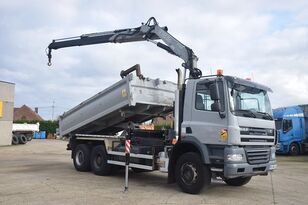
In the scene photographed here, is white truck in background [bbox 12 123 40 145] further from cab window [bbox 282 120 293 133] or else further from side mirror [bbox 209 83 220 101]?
side mirror [bbox 209 83 220 101]

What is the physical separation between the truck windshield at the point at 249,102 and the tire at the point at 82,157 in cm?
636

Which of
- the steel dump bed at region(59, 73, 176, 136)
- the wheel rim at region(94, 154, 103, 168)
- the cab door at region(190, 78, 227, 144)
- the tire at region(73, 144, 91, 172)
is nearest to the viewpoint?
the cab door at region(190, 78, 227, 144)

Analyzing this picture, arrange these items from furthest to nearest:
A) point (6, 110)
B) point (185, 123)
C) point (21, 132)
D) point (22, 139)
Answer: point (21, 132) < point (22, 139) < point (6, 110) < point (185, 123)

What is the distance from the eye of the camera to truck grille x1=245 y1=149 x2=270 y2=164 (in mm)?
9380

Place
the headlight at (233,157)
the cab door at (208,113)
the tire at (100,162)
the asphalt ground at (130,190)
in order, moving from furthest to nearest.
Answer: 1. the tire at (100,162)
2. the cab door at (208,113)
3. the headlight at (233,157)
4. the asphalt ground at (130,190)

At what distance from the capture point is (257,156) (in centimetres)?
961

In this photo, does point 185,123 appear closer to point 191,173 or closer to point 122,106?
point 191,173

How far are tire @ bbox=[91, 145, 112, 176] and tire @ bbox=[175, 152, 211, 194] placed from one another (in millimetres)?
3551

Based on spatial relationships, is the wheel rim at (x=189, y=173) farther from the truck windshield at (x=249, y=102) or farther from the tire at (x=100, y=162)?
the tire at (x=100, y=162)

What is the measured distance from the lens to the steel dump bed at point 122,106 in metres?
11.6

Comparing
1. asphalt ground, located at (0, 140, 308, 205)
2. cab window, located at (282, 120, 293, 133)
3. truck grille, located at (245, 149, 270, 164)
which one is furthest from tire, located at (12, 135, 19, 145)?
truck grille, located at (245, 149, 270, 164)

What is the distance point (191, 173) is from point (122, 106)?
10.5 ft

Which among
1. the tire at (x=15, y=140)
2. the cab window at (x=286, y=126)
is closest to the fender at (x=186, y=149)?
the cab window at (x=286, y=126)

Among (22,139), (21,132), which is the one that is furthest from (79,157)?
(21,132)
